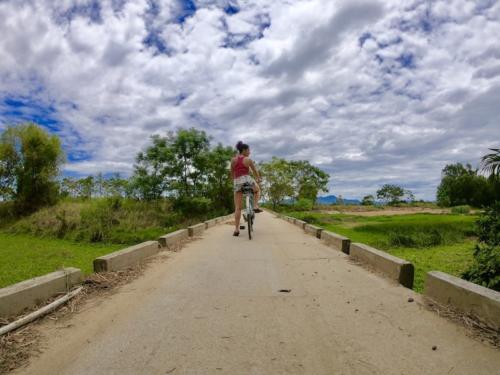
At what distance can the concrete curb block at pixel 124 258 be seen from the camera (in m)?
4.05

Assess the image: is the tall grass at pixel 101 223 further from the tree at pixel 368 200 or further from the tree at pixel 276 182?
the tree at pixel 368 200

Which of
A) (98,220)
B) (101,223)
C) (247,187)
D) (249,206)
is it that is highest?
(247,187)

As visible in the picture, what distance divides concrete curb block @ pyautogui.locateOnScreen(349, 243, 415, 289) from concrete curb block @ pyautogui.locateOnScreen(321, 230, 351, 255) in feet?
1.45

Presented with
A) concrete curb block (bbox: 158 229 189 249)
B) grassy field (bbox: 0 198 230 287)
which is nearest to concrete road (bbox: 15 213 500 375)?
concrete curb block (bbox: 158 229 189 249)

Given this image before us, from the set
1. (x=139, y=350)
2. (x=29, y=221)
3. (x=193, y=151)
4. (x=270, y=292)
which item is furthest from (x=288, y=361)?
(x=193, y=151)

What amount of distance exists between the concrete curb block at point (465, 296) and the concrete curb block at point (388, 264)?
0.43 metres

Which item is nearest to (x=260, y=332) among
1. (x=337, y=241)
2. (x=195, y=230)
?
(x=337, y=241)

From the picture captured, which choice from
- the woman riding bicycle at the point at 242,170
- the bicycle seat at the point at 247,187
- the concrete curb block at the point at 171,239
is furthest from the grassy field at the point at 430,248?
the concrete curb block at the point at 171,239

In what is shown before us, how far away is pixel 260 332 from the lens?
2.35 meters

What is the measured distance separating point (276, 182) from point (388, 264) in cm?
4077

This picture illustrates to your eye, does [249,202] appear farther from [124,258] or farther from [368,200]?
[368,200]

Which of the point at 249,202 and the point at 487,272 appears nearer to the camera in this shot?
the point at 487,272

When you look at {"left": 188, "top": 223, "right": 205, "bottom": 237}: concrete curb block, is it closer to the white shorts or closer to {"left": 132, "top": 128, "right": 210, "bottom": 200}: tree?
the white shorts

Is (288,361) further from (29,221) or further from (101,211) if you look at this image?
(29,221)
